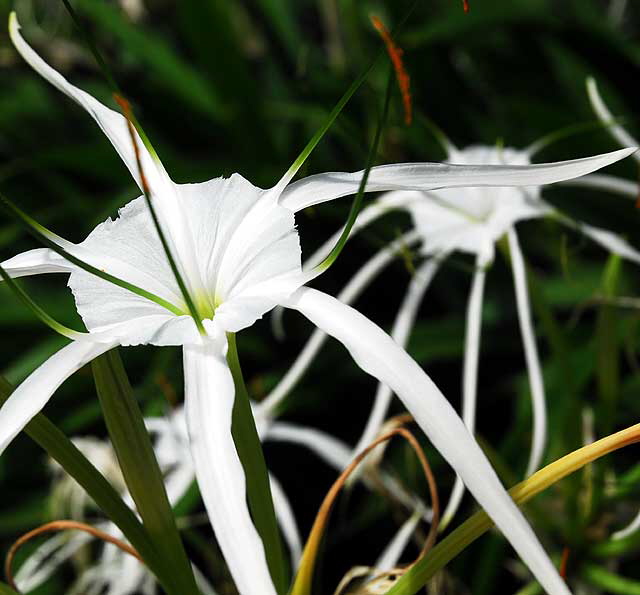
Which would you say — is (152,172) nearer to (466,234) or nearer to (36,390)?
(36,390)

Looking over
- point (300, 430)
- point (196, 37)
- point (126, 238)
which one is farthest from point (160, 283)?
point (196, 37)

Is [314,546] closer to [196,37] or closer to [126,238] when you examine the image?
[126,238]

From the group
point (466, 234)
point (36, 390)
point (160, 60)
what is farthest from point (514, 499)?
point (160, 60)

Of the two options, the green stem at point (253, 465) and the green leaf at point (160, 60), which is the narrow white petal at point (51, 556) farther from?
the green leaf at point (160, 60)

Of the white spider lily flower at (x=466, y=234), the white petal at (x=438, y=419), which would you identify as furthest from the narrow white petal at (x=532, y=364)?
the white petal at (x=438, y=419)

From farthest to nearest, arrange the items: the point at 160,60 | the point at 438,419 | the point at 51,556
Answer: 1. the point at 160,60
2. the point at 51,556
3. the point at 438,419

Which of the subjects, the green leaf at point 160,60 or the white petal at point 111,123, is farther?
the green leaf at point 160,60
